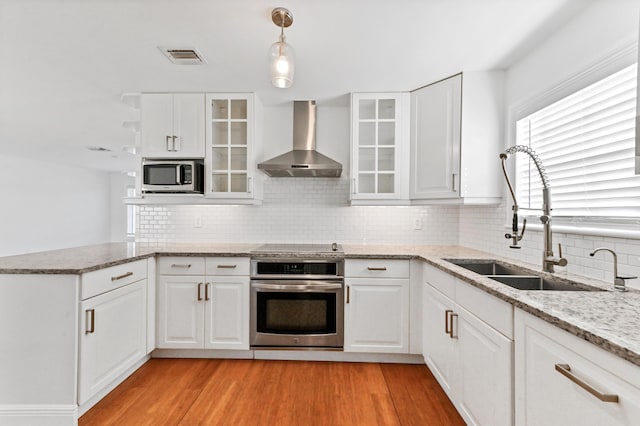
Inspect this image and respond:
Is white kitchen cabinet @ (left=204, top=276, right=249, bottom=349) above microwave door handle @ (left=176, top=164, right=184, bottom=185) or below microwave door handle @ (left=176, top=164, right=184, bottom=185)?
below

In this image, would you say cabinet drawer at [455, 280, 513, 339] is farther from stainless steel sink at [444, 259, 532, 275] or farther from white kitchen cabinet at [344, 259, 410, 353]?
white kitchen cabinet at [344, 259, 410, 353]

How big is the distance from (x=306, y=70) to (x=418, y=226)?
183cm

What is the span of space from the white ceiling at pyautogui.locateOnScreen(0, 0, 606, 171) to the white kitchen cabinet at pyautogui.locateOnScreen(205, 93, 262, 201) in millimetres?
151

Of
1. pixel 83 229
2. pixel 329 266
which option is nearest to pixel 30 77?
pixel 329 266

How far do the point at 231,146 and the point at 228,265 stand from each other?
1.08m

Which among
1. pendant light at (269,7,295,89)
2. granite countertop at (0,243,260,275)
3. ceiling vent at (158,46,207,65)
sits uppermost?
ceiling vent at (158,46,207,65)

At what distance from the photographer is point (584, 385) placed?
33.3 inches

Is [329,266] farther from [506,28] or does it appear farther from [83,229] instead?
[83,229]

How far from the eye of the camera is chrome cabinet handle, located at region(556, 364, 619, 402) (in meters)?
0.77

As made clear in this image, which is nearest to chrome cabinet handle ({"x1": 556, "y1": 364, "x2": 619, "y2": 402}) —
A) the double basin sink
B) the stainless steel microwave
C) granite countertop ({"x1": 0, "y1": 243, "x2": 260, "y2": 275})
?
the double basin sink

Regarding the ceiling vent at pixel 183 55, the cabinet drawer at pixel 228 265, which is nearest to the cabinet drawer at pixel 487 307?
the cabinet drawer at pixel 228 265

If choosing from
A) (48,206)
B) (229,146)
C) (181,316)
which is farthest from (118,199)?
(181,316)

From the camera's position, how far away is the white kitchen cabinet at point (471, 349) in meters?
1.30

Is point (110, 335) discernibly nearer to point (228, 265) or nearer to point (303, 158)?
point (228, 265)
